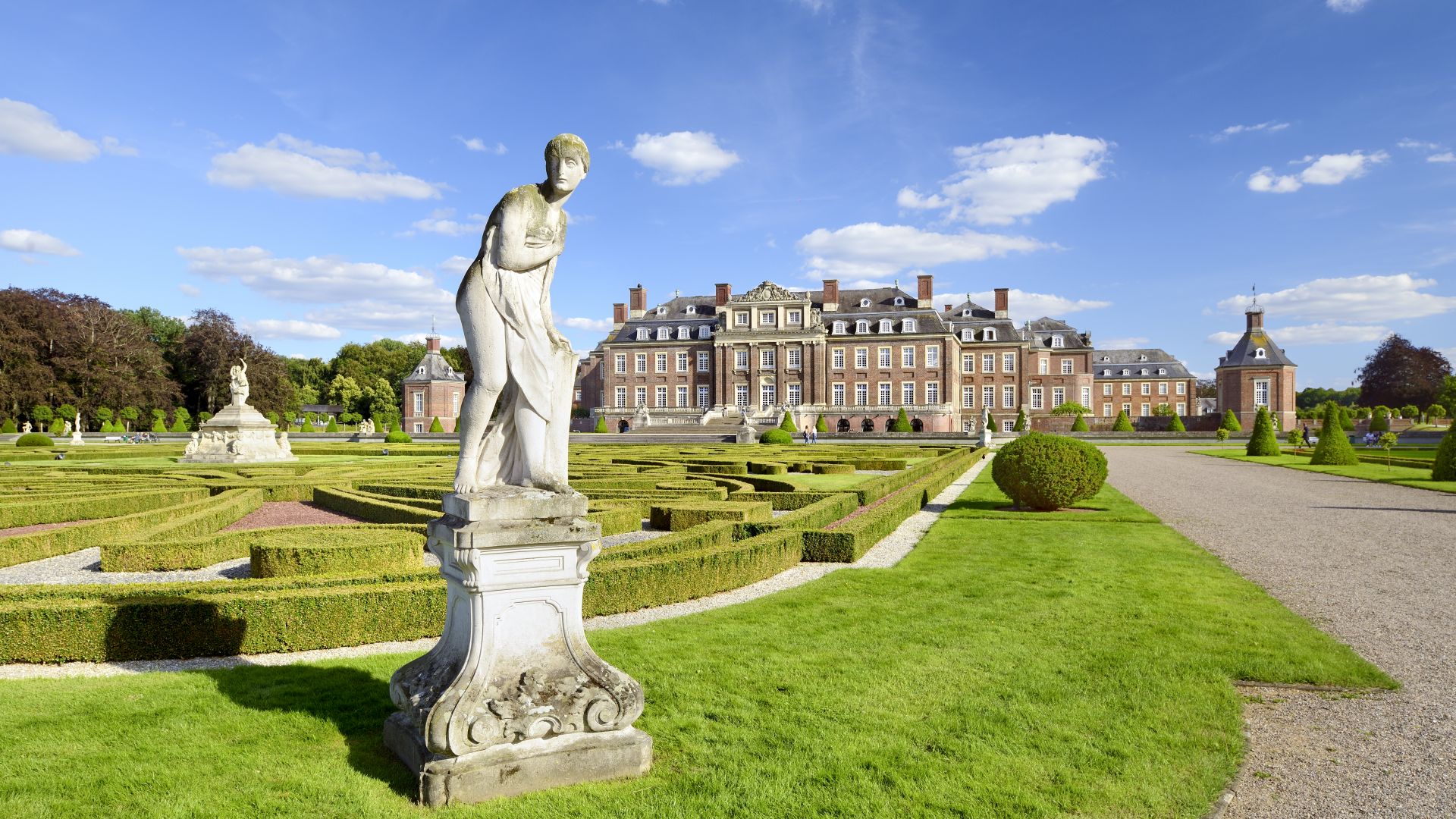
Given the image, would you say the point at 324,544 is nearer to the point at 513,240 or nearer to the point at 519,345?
the point at 519,345

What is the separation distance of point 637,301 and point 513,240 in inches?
2508

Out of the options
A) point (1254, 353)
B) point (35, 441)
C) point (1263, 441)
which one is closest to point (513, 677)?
point (1263, 441)

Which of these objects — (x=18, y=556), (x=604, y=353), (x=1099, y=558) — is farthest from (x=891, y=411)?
(x=18, y=556)

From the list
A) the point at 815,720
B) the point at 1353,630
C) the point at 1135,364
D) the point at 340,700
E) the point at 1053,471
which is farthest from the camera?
the point at 1135,364

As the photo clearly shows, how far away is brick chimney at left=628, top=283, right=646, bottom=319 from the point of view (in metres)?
66.4

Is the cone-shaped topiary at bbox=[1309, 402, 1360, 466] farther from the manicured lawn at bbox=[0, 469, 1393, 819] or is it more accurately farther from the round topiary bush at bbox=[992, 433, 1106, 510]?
the manicured lawn at bbox=[0, 469, 1393, 819]

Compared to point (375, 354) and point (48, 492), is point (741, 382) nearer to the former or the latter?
point (375, 354)

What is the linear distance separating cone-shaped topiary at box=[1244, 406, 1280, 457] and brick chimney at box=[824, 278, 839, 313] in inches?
1248

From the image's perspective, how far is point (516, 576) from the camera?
373cm

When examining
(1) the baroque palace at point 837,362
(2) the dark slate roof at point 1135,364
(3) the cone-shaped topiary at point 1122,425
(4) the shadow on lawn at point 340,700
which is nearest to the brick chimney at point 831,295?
(1) the baroque palace at point 837,362

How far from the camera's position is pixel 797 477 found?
64.9 feet

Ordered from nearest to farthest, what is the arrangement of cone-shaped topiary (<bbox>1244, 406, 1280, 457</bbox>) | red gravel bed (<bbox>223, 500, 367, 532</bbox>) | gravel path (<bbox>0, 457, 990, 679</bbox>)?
gravel path (<bbox>0, 457, 990, 679</bbox>)
red gravel bed (<bbox>223, 500, 367, 532</bbox>)
cone-shaped topiary (<bbox>1244, 406, 1280, 457</bbox>)

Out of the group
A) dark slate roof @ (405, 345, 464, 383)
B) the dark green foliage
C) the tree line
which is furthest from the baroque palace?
the dark green foliage

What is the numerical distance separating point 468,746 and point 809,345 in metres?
55.7
